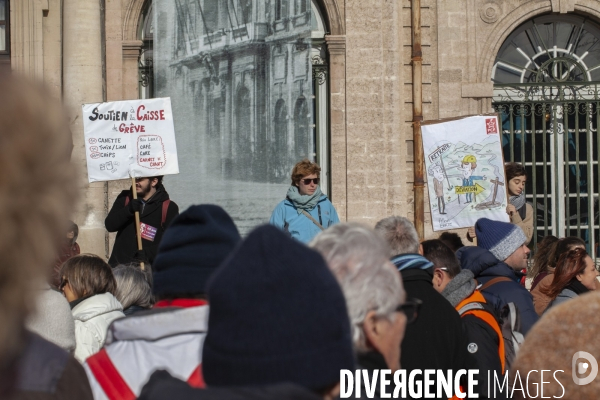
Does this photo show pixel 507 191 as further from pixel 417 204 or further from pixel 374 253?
pixel 374 253

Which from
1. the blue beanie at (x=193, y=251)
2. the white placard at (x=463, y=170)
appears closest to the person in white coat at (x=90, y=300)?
the blue beanie at (x=193, y=251)

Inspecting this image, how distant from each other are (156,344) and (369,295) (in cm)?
64

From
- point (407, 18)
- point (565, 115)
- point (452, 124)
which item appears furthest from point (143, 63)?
point (565, 115)

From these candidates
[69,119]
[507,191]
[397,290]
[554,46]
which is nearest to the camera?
[69,119]

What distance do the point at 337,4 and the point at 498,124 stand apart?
393 cm

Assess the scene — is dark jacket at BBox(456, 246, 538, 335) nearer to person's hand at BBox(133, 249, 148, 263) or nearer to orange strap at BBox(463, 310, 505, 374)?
orange strap at BBox(463, 310, 505, 374)

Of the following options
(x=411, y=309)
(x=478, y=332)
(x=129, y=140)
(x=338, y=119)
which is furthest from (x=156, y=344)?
(x=338, y=119)

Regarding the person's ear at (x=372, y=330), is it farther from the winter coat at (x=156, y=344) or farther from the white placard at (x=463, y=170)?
the white placard at (x=463, y=170)

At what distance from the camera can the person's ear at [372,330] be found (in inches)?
94.2

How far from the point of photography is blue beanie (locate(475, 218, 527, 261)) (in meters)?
5.74

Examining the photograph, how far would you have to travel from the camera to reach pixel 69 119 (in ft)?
4.70

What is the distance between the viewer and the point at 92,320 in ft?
15.6

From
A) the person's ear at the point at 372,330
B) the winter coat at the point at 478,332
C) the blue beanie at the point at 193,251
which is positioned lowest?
the winter coat at the point at 478,332

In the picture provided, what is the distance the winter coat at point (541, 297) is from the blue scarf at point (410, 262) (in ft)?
6.54
